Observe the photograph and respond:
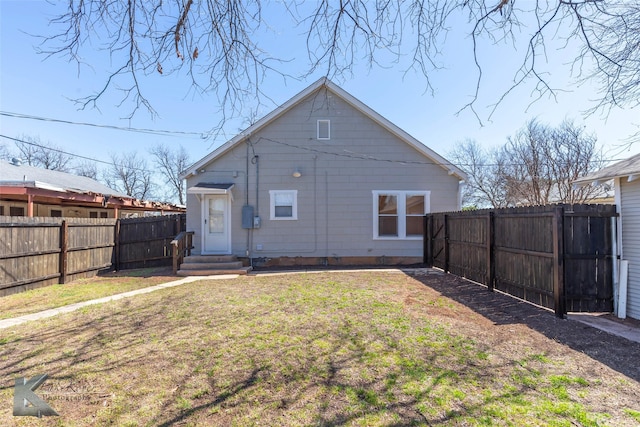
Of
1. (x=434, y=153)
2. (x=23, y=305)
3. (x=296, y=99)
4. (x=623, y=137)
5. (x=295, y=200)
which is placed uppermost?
(x=296, y=99)

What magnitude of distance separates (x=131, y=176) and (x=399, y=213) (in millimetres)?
39340

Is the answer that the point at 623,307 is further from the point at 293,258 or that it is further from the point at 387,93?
the point at 293,258

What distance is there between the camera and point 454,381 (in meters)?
3.05

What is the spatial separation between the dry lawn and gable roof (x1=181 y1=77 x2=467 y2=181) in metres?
6.17

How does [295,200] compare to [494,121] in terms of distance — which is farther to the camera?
[295,200]

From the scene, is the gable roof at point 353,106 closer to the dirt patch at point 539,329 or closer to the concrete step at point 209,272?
the concrete step at point 209,272

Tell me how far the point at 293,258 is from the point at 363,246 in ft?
8.34

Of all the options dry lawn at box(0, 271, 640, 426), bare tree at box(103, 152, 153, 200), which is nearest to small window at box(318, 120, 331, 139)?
dry lawn at box(0, 271, 640, 426)

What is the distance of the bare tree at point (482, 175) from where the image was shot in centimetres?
2523

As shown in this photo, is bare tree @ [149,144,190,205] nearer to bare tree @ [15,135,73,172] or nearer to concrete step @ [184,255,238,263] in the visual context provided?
bare tree @ [15,135,73,172]

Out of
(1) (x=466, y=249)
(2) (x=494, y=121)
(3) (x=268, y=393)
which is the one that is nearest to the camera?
(3) (x=268, y=393)

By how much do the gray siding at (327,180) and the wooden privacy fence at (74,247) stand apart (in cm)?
173

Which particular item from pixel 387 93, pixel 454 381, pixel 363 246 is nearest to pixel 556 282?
pixel 454 381

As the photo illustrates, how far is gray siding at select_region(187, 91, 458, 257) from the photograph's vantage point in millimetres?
11133
